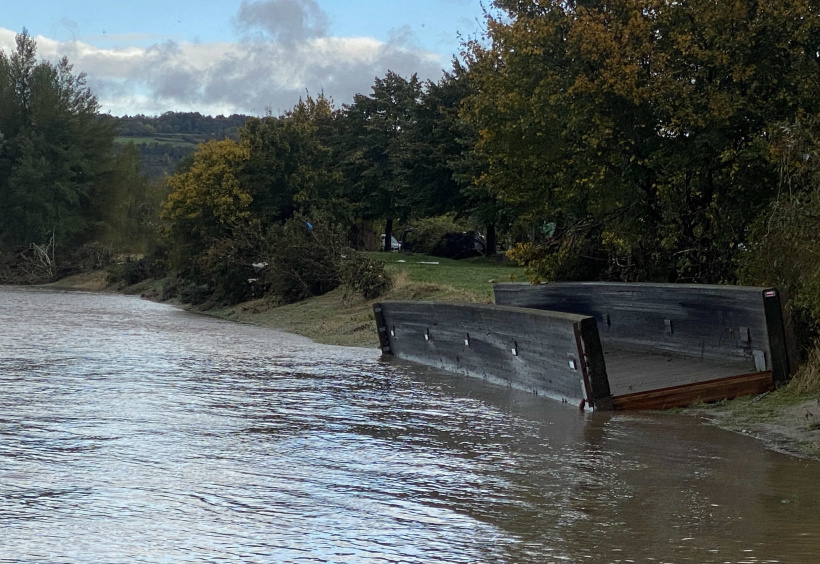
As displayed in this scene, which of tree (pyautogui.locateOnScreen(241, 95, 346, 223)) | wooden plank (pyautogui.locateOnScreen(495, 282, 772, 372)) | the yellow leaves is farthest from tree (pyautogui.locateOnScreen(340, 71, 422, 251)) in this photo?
wooden plank (pyautogui.locateOnScreen(495, 282, 772, 372))

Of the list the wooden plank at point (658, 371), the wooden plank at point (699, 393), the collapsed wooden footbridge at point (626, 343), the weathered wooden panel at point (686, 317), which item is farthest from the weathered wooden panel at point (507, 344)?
the weathered wooden panel at point (686, 317)

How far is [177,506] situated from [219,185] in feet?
128

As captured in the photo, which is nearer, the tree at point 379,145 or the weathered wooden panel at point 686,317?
the weathered wooden panel at point 686,317

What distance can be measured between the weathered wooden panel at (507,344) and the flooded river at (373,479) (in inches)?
13.5

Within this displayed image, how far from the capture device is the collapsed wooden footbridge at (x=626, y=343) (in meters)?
11.6

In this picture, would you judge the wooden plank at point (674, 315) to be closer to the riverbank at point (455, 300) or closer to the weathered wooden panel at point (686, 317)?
the weathered wooden panel at point (686, 317)

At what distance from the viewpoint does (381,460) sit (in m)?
9.00

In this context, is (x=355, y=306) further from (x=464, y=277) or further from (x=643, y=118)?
(x=643, y=118)

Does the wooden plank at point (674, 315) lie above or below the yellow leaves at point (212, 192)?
below

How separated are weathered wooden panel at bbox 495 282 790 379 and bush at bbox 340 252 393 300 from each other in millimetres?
13244

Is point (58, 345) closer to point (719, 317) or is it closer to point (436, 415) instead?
point (436, 415)

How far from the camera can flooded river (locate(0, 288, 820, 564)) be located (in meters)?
6.32

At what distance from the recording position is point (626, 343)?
14.9m

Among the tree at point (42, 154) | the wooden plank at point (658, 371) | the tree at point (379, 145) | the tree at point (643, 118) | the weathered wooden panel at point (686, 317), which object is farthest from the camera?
the tree at point (42, 154)
